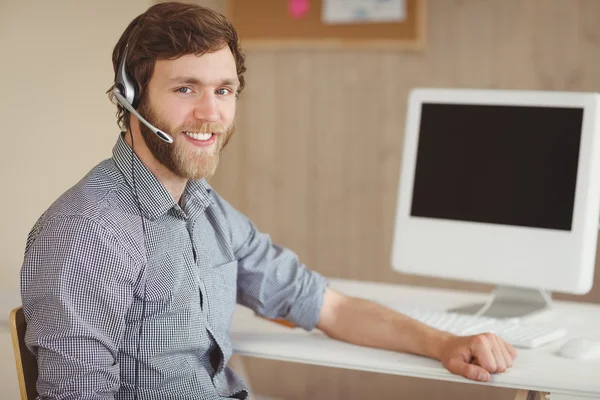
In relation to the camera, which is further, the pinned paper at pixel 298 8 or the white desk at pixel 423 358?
the pinned paper at pixel 298 8

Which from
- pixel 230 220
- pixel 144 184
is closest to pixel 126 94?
pixel 144 184

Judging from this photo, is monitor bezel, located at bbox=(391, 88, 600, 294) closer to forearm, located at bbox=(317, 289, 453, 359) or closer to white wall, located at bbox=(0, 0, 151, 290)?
forearm, located at bbox=(317, 289, 453, 359)

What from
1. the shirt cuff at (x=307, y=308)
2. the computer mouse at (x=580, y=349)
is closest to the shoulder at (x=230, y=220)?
the shirt cuff at (x=307, y=308)

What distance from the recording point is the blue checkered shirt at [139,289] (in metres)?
1.22

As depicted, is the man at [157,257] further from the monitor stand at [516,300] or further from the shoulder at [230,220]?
the monitor stand at [516,300]

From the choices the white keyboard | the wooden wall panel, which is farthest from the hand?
the wooden wall panel

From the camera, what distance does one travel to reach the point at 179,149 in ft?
4.59

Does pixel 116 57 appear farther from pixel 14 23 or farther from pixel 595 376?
pixel 595 376

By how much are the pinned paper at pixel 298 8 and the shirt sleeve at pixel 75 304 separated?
2.01m

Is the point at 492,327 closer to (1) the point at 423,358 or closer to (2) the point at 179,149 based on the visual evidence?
(1) the point at 423,358

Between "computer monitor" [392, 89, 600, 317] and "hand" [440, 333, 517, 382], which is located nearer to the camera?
"hand" [440, 333, 517, 382]

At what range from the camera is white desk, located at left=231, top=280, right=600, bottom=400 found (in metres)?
1.44

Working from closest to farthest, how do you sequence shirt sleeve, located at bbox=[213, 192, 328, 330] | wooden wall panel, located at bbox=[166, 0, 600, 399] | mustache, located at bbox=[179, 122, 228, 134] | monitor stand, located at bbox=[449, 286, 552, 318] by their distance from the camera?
mustache, located at bbox=[179, 122, 228, 134]
shirt sleeve, located at bbox=[213, 192, 328, 330]
monitor stand, located at bbox=[449, 286, 552, 318]
wooden wall panel, located at bbox=[166, 0, 600, 399]

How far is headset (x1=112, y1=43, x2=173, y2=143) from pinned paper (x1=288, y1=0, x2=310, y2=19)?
1.81 meters
